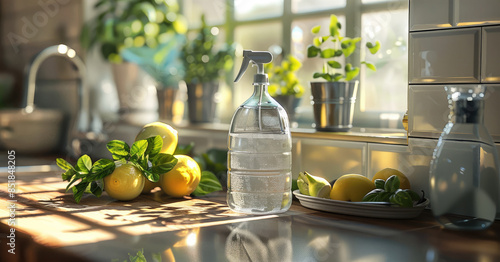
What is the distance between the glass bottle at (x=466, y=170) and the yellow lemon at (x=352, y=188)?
0.18 meters

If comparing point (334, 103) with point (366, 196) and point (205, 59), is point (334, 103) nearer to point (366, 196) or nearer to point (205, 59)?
point (366, 196)

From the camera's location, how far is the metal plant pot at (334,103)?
1450 millimetres

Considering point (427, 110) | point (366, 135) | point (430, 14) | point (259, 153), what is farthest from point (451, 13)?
point (259, 153)

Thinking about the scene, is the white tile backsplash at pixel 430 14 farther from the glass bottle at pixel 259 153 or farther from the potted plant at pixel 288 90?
the potted plant at pixel 288 90

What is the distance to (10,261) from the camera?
3.11 ft

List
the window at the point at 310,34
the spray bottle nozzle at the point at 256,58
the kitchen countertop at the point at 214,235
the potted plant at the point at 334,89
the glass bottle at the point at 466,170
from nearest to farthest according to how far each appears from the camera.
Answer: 1. the kitchen countertop at the point at 214,235
2. the glass bottle at the point at 466,170
3. the spray bottle nozzle at the point at 256,58
4. the potted plant at the point at 334,89
5. the window at the point at 310,34

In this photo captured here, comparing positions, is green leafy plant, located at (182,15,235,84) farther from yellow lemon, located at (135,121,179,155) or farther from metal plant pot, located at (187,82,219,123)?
yellow lemon, located at (135,121,179,155)

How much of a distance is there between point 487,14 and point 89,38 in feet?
6.35

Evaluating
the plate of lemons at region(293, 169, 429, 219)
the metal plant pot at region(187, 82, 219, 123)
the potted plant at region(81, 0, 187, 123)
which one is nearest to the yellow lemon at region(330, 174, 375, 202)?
the plate of lemons at region(293, 169, 429, 219)

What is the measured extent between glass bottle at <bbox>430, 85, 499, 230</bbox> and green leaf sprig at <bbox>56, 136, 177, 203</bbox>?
57 centimetres

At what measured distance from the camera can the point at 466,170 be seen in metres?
0.99

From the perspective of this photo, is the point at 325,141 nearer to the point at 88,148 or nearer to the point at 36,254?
the point at 36,254

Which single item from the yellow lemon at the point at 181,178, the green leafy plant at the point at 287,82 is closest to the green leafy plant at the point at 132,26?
the green leafy plant at the point at 287,82

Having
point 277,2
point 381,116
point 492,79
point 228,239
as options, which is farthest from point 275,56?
point 228,239
